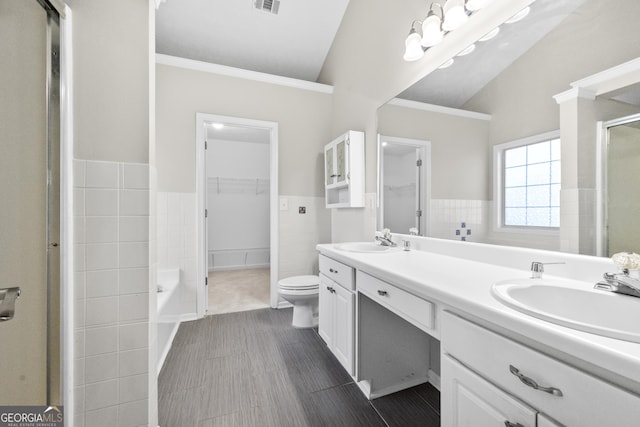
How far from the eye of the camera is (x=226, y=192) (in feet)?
15.2

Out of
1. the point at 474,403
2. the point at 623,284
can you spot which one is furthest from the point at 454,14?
the point at 474,403

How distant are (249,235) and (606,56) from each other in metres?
4.59

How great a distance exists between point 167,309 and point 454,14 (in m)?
2.53

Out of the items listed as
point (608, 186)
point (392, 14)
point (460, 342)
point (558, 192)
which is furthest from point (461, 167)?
point (392, 14)

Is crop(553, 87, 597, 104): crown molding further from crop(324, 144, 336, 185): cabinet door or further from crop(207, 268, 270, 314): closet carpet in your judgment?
crop(207, 268, 270, 314): closet carpet

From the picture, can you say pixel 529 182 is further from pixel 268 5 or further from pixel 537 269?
pixel 268 5

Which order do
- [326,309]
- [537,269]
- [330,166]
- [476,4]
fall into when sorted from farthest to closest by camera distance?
1. [330,166]
2. [326,309]
3. [476,4]
4. [537,269]

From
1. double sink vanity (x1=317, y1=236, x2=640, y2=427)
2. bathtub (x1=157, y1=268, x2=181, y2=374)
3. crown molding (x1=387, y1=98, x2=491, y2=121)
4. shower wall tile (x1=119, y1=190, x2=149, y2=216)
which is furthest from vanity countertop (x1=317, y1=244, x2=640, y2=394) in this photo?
bathtub (x1=157, y1=268, x2=181, y2=374)

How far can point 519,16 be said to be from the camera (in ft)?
3.54

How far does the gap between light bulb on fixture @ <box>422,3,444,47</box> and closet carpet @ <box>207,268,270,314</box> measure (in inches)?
106

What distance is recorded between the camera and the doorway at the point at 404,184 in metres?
1.66

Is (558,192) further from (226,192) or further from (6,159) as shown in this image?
(226,192)

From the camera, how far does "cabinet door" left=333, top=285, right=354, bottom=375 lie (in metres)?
1.48

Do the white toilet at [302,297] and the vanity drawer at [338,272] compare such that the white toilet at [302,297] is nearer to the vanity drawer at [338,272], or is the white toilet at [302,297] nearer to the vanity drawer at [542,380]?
the vanity drawer at [338,272]
